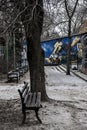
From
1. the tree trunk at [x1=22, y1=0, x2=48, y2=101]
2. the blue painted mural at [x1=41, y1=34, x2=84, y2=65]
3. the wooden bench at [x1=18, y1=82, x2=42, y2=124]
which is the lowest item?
the blue painted mural at [x1=41, y1=34, x2=84, y2=65]

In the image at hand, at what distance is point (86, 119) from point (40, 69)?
12.6 feet

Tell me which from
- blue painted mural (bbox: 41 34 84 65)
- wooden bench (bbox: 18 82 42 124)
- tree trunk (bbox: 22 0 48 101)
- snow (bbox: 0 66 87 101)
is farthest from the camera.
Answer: blue painted mural (bbox: 41 34 84 65)

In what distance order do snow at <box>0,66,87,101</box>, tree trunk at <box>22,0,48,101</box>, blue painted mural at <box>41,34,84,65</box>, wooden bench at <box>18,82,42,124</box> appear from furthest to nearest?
1. blue painted mural at <box>41,34,84,65</box>
2. snow at <box>0,66,87,101</box>
3. tree trunk at <box>22,0,48,101</box>
4. wooden bench at <box>18,82,42,124</box>

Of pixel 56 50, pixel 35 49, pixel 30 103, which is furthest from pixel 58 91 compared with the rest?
pixel 56 50

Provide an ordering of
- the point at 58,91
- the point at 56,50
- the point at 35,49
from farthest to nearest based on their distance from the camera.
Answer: the point at 56,50
the point at 58,91
the point at 35,49

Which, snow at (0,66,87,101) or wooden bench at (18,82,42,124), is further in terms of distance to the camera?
snow at (0,66,87,101)

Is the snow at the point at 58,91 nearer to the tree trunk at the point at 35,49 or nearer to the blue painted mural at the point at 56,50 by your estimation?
the tree trunk at the point at 35,49

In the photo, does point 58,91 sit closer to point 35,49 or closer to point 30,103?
point 35,49

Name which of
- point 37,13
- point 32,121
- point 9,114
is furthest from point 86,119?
point 37,13

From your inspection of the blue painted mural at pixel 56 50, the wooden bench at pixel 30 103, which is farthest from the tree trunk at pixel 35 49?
the blue painted mural at pixel 56 50

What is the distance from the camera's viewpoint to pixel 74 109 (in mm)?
11828

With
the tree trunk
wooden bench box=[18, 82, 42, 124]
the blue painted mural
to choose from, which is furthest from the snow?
the blue painted mural

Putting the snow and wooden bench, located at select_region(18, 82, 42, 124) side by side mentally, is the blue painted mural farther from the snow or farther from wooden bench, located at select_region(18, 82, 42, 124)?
wooden bench, located at select_region(18, 82, 42, 124)

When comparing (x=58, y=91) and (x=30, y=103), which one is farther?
(x=58, y=91)
